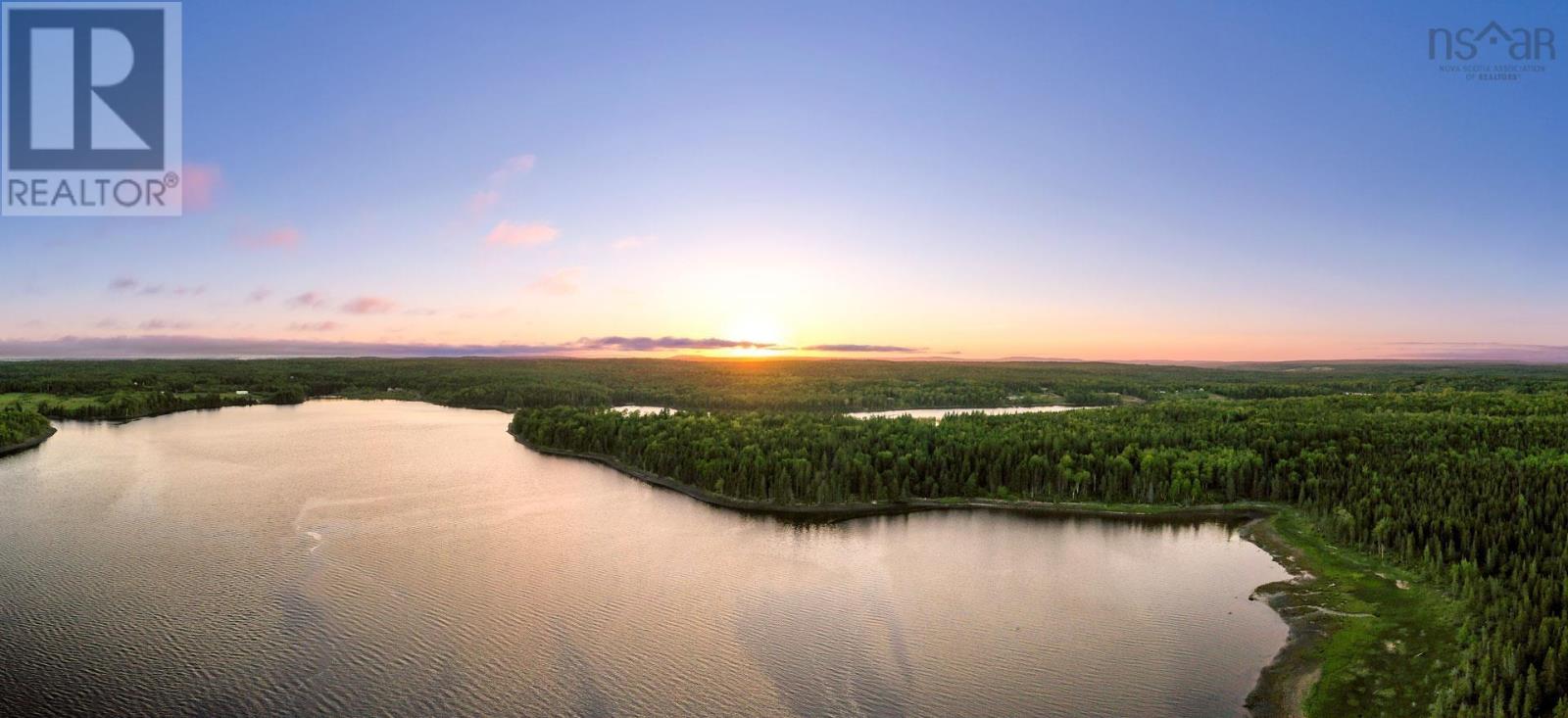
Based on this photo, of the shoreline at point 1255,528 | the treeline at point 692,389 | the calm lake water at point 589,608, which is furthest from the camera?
the treeline at point 692,389

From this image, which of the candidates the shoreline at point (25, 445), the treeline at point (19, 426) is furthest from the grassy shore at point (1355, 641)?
the treeline at point (19, 426)

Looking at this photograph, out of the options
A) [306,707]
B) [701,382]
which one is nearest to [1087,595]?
[306,707]

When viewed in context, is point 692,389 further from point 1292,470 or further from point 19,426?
point 1292,470

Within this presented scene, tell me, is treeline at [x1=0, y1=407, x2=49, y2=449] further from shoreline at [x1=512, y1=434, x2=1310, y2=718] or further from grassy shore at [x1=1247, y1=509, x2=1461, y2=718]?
grassy shore at [x1=1247, y1=509, x2=1461, y2=718]

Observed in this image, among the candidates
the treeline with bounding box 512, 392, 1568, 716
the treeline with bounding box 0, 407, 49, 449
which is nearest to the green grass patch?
the treeline with bounding box 512, 392, 1568, 716

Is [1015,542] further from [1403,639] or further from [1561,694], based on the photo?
[1561,694]

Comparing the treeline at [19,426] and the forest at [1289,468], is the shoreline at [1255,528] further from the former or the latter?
the treeline at [19,426]
